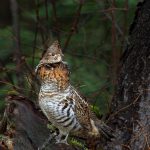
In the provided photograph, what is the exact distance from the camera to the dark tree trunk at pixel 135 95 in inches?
254

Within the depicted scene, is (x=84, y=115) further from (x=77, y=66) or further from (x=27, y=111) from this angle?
(x=77, y=66)

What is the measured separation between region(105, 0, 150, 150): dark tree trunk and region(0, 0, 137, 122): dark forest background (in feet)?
3.22

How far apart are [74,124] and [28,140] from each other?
37 cm

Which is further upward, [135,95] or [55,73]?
[55,73]

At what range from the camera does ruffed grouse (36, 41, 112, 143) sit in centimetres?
595

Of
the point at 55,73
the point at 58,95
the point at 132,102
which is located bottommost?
the point at 132,102

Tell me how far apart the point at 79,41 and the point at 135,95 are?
3254mm

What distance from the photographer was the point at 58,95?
6.01m

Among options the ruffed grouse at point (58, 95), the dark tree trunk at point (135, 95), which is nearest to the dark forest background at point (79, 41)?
the dark tree trunk at point (135, 95)

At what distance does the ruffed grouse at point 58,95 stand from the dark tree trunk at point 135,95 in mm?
532

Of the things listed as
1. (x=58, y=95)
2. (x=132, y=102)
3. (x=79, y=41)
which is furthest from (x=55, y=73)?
(x=79, y=41)

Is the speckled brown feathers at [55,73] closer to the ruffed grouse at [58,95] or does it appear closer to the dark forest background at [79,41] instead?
the ruffed grouse at [58,95]

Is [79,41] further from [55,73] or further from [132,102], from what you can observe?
[55,73]

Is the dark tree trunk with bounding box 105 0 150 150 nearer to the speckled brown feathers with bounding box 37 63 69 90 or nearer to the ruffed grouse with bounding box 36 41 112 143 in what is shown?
the ruffed grouse with bounding box 36 41 112 143
